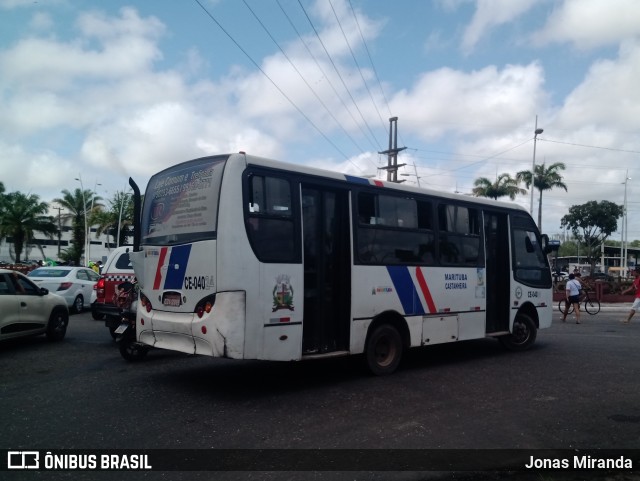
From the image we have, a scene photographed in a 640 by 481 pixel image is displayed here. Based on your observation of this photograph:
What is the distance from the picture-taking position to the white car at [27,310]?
9919mm

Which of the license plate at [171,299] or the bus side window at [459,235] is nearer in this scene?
the license plate at [171,299]

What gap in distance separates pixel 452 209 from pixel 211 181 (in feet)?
16.0

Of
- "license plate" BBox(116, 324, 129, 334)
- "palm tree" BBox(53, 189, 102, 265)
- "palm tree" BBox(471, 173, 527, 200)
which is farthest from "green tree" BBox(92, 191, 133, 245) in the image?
"license plate" BBox(116, 324, 129, 334)

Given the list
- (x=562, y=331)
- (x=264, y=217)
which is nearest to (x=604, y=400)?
(x=264, y=217)

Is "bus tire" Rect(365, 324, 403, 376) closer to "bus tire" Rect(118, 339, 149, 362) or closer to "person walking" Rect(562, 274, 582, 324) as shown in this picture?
"bus tire" Rect(118, 339, 149, 362)

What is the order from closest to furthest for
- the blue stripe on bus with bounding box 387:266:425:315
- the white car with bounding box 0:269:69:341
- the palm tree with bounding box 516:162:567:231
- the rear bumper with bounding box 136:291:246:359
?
1. the rear bumper with bounding box 136:291:246:359
2. the blue stripe on bus with bounding box 387:266:425:315
3. the white car with bounding box 0:269:69:341
4. the palm tree with bounding box 516:162:567:231

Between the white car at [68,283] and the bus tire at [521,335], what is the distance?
13.0 m

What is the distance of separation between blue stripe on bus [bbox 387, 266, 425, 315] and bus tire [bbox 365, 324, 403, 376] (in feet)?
1.53

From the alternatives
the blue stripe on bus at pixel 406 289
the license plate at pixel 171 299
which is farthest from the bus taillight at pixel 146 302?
the blue stripe on bus at pixel 406 289

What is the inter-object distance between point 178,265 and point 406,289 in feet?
12.3

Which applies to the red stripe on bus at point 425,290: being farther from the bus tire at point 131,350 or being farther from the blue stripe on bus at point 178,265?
the bus tire at point 131,350

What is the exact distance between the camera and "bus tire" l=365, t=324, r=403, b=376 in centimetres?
809

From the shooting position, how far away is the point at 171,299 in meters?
7.10

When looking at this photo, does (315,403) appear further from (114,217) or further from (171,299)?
(114,217)
